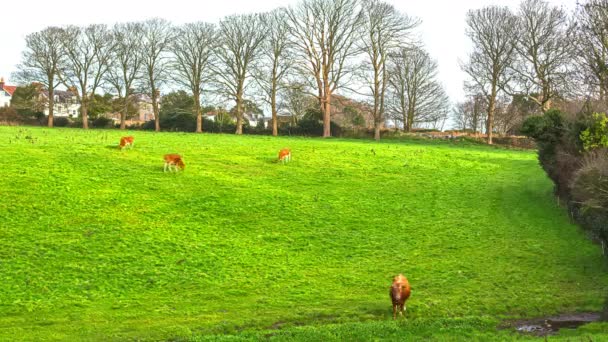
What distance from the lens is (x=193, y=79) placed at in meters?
72.9

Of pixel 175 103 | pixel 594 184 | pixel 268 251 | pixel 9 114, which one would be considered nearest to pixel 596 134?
pixel 594 184

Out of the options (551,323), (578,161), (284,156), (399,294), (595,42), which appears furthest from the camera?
(284,156)

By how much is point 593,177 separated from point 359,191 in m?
12.7

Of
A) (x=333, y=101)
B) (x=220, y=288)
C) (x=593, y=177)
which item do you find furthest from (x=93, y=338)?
(x=333, y=101)

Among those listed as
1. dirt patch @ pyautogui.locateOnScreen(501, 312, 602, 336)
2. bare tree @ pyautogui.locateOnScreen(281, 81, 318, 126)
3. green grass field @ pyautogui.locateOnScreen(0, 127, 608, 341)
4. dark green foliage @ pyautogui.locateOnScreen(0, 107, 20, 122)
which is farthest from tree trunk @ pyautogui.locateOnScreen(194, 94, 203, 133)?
dirt patch @ pyautogui.locateOnScreen(501, 312, 602, 336)

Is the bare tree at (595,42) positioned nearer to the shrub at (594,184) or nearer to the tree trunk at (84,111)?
the shrub at (594,184)

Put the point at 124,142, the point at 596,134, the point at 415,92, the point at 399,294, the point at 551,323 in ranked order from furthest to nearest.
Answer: the point at 415,92 → the point at 124,142 → the point at 596,134 → the point at 551,323 → the point at 399,294

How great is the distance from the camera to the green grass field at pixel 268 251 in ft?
44.2

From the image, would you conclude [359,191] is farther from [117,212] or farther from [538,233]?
[117,212]

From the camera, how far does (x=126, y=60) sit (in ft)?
253

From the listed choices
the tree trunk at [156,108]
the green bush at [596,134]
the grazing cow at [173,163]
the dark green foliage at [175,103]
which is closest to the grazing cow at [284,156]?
the grazing cow at [173,163]

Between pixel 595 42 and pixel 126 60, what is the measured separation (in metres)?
64.7

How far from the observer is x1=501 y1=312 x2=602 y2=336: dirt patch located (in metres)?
13.2

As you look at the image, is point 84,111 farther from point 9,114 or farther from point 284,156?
point 284,156
